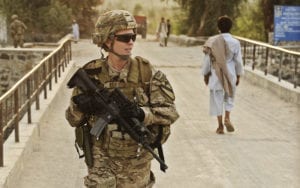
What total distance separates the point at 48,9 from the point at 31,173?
2486cm

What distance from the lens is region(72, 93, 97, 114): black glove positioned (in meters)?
3.51

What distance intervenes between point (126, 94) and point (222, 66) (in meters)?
4.97

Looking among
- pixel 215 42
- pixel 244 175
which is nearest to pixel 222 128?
pixel 215 42

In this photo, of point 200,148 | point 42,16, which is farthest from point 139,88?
point 42,16

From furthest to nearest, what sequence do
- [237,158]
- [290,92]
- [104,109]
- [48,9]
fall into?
[48,9] < [290,92] < [237,158] < [104,109]

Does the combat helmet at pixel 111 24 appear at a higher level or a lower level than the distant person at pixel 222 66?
higher

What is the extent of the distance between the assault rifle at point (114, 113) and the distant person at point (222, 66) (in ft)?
16.6

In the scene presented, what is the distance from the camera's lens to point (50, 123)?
378 inches

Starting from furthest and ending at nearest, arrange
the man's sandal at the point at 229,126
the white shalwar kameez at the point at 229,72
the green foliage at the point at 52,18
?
the green foliage at the point at 52,18 → the man's sandal at the point at 229,126 → the white shalwar kameez at the point at 229,72

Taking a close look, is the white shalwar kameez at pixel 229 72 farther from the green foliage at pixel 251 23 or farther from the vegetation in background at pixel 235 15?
the green foliage at pixel 251 23

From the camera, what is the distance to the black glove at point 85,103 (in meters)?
3.51

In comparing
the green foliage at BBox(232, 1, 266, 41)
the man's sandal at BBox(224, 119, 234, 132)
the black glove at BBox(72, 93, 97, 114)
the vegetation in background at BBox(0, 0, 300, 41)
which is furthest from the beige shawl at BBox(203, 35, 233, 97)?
the green foliage at BBox(232, 1, 266, 41)

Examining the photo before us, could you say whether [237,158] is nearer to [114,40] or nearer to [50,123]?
[50,123]

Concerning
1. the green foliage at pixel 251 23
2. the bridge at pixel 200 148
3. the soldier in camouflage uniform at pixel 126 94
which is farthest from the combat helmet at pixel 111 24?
the green foliage at pixel 251 23
